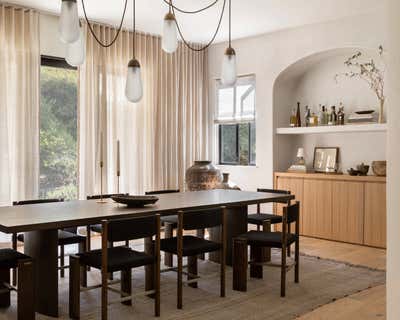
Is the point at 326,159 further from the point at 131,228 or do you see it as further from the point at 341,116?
the point at 131,228

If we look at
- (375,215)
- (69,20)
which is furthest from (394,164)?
(375,215)

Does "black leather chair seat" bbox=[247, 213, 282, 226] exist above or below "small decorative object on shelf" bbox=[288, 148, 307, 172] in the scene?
below

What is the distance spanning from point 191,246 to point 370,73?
3903mm

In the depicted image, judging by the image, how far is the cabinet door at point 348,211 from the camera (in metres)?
6.04

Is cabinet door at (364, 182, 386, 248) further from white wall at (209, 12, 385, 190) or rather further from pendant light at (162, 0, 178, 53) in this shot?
pendant light at (162, 0, 178, 53)

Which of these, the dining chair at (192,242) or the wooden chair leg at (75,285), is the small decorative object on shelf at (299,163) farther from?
the wooden chair leg at (75,285)

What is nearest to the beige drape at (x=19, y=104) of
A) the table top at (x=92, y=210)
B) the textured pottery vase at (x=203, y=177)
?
the table top at (x=92, y=210)

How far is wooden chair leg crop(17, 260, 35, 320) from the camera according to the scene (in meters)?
3.00

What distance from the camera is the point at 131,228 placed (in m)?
3.20

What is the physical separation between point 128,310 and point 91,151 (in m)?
3.29

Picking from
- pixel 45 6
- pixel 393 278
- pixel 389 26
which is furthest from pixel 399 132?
pixel 45 6

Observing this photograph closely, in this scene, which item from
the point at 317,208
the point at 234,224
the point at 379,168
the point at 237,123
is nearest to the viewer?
the point at 234,224

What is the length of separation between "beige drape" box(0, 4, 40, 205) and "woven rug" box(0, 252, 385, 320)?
184 centimetres

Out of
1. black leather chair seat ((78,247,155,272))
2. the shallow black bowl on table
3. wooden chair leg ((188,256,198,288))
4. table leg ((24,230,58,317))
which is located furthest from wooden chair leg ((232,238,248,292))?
table leg ((24,230,58,317))
